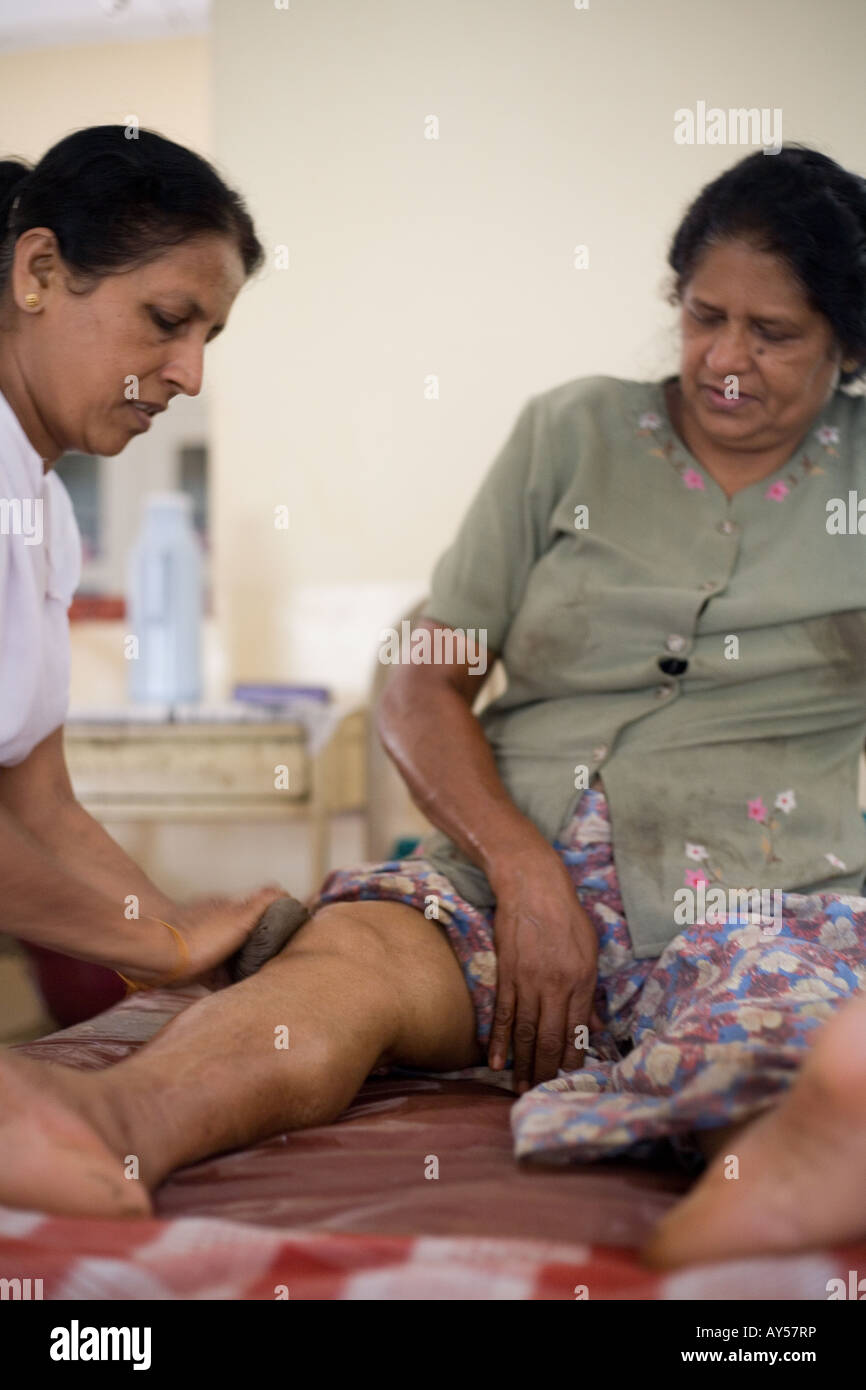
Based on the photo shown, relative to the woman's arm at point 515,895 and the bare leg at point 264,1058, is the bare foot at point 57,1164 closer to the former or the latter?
the bare leg at point 264,1058

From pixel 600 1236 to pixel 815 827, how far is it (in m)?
0.59

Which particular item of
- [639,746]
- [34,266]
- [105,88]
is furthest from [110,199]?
[105,88]

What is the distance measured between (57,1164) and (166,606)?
203 cm

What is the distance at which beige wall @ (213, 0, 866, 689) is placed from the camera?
2564 millimetres

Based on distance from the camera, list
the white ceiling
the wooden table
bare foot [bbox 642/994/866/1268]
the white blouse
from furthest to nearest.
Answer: the white ceiling, the wooden table, the white blouse, bare foot [bbox 642/994/866/1268]

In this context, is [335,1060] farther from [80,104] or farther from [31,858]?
[80,104]

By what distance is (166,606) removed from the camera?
267 centimetres

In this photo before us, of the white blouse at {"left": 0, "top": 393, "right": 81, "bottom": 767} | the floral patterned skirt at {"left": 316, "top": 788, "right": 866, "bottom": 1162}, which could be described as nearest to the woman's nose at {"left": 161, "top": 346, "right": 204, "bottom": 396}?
the white blouse at {"left": 0, "top": 393, "right": 81, "bottom": 767}

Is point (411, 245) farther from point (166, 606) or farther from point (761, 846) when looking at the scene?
point (761, 846)

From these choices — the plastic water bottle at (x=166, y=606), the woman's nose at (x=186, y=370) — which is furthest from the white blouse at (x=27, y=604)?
the plastic water bottle at (x=166, y=606)

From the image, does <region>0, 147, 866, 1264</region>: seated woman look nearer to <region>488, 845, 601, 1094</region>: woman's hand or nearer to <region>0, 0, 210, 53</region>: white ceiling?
<region>488, 845, 601, 1094</region>: woman's hand

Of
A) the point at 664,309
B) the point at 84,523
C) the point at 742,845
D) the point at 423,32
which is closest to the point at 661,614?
the point at 742,845

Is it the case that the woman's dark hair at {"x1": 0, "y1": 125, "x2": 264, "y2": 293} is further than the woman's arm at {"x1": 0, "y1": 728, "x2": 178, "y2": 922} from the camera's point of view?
No

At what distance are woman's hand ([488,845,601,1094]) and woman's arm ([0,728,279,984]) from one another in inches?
8.2
